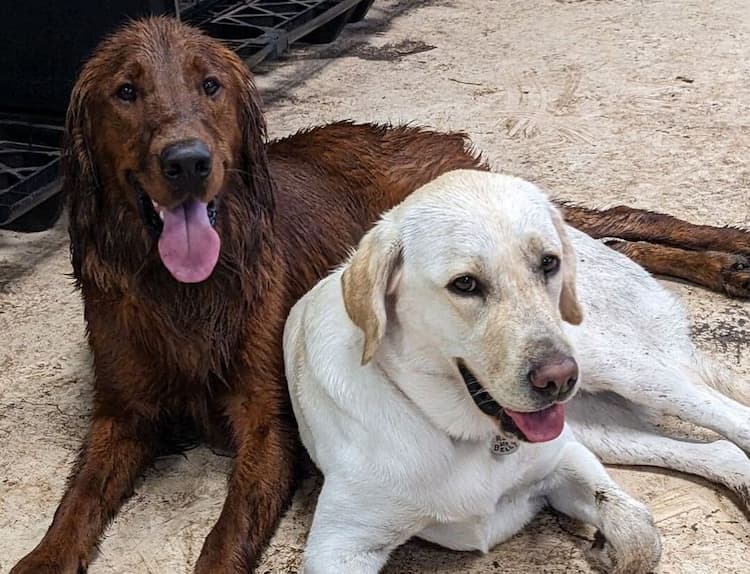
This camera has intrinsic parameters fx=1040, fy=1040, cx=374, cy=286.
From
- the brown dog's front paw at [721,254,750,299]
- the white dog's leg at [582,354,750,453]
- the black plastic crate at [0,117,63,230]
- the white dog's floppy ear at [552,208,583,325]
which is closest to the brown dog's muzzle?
the white dog's floppy ear at [552,208,583,325]

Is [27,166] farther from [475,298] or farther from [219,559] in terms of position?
[475,298]

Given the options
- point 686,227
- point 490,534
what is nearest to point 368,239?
point 490,534

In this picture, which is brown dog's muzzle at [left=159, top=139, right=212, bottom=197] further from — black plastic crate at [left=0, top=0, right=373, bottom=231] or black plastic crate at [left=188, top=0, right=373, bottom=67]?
→ black plastic crate at [left=188, top=0, right=373, bottom=67]

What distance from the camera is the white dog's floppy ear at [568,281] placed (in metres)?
2.26

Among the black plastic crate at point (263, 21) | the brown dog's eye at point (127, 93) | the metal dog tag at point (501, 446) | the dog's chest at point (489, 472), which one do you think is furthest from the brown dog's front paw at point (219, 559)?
the black plastic crate at point (263, 21)

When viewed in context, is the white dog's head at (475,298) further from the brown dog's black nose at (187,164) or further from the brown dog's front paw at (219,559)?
the brown dog's front paw at (219,559)

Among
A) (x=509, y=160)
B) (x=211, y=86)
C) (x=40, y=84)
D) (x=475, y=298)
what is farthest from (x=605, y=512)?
(x=40, y=84)

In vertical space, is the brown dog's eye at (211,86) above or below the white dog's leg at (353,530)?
above

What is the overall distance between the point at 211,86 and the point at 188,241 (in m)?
0.40

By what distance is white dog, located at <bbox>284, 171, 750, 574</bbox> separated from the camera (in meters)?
2.05

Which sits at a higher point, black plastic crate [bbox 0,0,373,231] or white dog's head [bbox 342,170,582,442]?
white dog's head [bbox 342,170,582,442]

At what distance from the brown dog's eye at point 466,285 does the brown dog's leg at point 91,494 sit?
3.62 ft

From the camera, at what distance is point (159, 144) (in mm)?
2408

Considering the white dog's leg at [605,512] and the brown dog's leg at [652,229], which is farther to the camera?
the brown dog's leg at [652,229]
